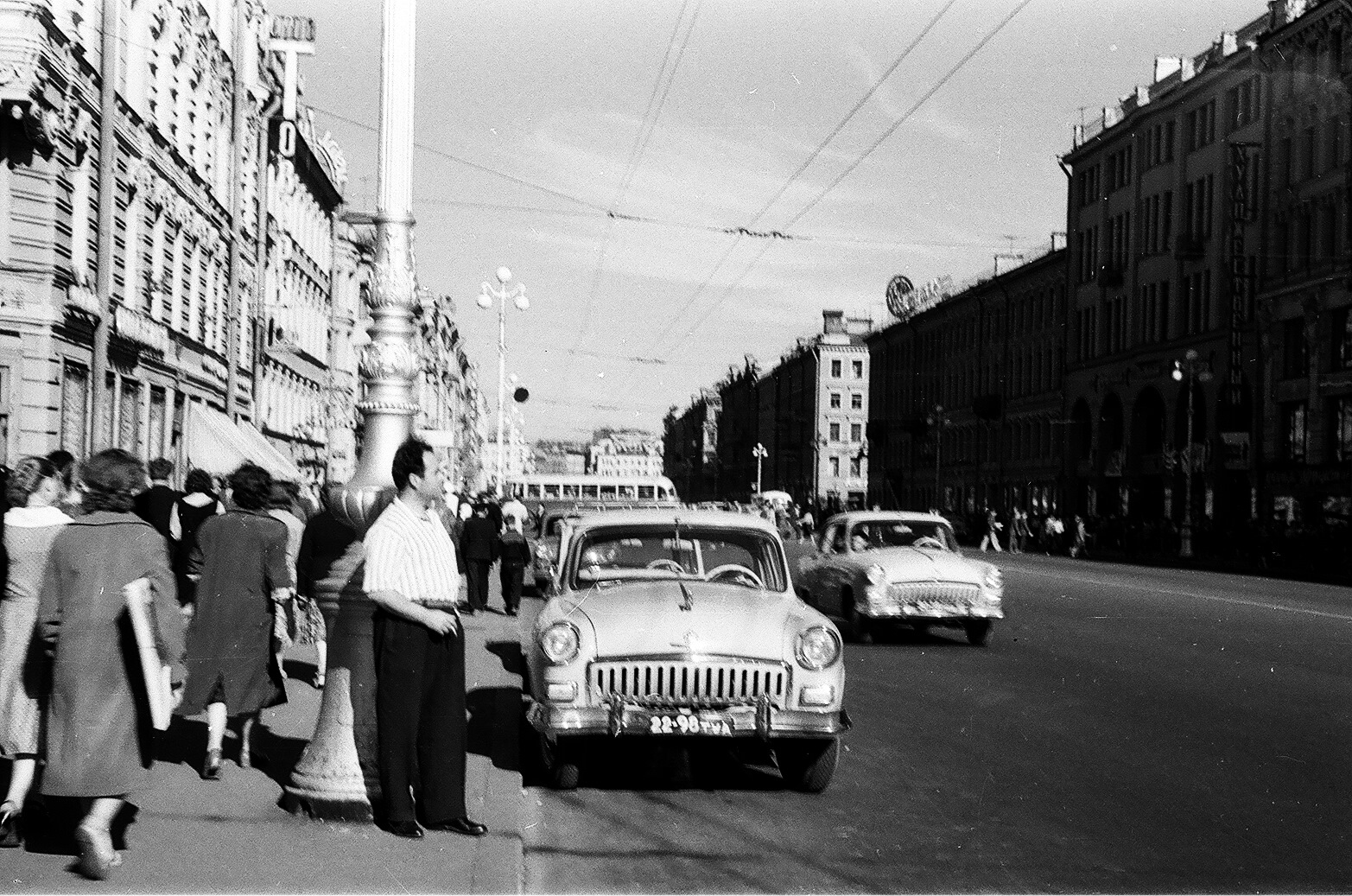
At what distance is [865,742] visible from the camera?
11172mm

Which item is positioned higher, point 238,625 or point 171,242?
point 171,242

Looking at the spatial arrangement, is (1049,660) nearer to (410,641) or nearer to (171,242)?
(410,641)

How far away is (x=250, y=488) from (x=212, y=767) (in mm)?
1656

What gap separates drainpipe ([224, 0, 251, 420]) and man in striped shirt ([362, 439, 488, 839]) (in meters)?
28.6

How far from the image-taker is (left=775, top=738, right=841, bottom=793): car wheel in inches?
361

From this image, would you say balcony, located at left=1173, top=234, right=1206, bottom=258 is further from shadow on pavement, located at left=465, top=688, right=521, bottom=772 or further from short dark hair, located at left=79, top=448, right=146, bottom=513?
short dark hair, located at left=79, top=448, right=146, bottom=513

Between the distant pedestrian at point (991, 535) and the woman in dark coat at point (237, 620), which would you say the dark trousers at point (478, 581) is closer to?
the woman in dark coat at point (237, 620)

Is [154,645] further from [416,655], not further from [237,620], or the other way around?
[237,620]

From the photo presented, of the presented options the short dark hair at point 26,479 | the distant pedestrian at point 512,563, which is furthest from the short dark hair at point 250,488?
the distant pedestrian at point 512,563

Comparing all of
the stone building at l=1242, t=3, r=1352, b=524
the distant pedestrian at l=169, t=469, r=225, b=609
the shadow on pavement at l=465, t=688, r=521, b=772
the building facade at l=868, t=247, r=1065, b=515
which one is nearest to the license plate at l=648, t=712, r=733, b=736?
the shadow on pavement at l=465, t=688, r=521, b=772

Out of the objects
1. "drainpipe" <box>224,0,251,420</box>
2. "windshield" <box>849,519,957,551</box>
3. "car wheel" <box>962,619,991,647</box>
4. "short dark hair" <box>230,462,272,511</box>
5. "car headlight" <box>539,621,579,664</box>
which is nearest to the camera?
"car headlight" <box>539,621,579,664</box>

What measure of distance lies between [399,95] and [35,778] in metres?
4.08

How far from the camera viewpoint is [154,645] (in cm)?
647

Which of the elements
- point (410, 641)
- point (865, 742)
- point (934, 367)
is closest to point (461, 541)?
point (865, 742)
